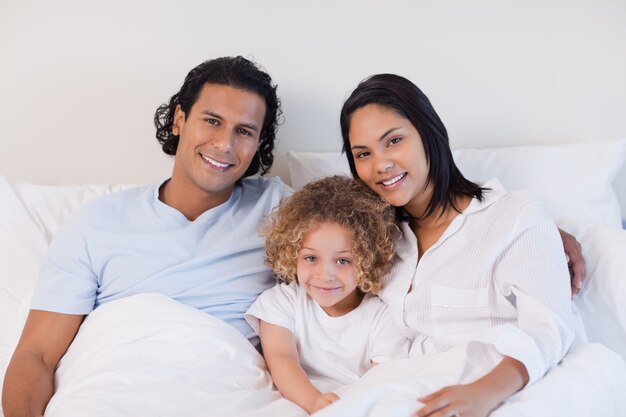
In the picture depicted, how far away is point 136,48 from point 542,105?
129 centimetres

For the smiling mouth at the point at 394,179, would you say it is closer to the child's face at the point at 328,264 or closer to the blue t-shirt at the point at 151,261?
the child's face at the point at 328,264

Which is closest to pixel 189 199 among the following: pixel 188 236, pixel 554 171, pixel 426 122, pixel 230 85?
pixel 188 236

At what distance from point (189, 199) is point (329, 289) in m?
0.47

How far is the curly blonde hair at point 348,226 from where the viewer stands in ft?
4.66

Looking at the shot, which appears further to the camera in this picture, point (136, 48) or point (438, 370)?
point (136, 48)

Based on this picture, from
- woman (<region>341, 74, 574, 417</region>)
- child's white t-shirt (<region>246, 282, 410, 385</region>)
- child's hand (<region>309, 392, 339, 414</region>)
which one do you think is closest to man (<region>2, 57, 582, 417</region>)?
child's white t-shirt (<region>246, 282, 410, 385</region>)

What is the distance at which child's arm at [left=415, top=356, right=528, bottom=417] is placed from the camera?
1040 millimetres

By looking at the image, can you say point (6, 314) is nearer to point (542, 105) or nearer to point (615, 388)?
point (615, 388)

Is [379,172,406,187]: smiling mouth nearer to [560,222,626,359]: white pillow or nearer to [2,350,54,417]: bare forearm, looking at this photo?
[560,222,626,359]: white pillow

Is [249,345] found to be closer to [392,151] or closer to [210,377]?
[210,377]

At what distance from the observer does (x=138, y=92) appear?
1.95 m

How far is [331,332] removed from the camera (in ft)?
4.87

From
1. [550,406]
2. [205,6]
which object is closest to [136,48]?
[205,6]

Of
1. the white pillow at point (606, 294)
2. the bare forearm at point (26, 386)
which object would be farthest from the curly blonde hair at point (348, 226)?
the bare forearm at point (26, 386)
